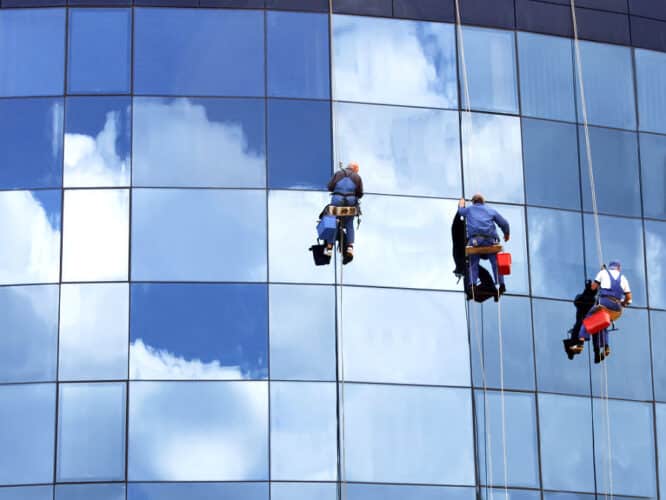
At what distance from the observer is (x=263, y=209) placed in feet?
102

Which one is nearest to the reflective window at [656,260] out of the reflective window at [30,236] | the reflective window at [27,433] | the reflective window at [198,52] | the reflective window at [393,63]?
the reflective window at [393,63]

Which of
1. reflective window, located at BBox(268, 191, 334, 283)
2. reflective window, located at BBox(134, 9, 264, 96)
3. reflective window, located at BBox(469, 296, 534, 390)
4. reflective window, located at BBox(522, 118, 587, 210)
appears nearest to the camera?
reflective window, located at BBox(268, 191, 334, 283)

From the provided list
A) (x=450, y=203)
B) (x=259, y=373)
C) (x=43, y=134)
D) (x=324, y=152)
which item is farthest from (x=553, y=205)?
(x=43, y=134)

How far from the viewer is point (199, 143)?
31.5m

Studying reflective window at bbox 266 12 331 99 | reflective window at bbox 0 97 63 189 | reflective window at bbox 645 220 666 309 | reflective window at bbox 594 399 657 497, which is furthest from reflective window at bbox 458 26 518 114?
reflective window at bbox 0 97 63 189

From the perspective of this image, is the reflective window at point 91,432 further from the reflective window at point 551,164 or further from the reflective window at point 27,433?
the reflective window at point 551,164

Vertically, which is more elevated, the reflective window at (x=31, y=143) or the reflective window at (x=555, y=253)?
the reflective window at (x=31, y=143)

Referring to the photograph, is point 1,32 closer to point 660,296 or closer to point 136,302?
point 136,302

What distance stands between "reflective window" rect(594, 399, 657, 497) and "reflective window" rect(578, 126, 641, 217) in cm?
397

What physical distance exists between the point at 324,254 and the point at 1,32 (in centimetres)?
762

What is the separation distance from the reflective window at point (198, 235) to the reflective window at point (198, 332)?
288 mm

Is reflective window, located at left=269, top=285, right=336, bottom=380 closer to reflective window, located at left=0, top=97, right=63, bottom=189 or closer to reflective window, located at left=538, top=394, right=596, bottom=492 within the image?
reflective window, located at left=538, top=394, right=596, bottom=492

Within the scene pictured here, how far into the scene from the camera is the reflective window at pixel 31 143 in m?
31.2

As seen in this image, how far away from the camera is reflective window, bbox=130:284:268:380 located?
3017 cm
